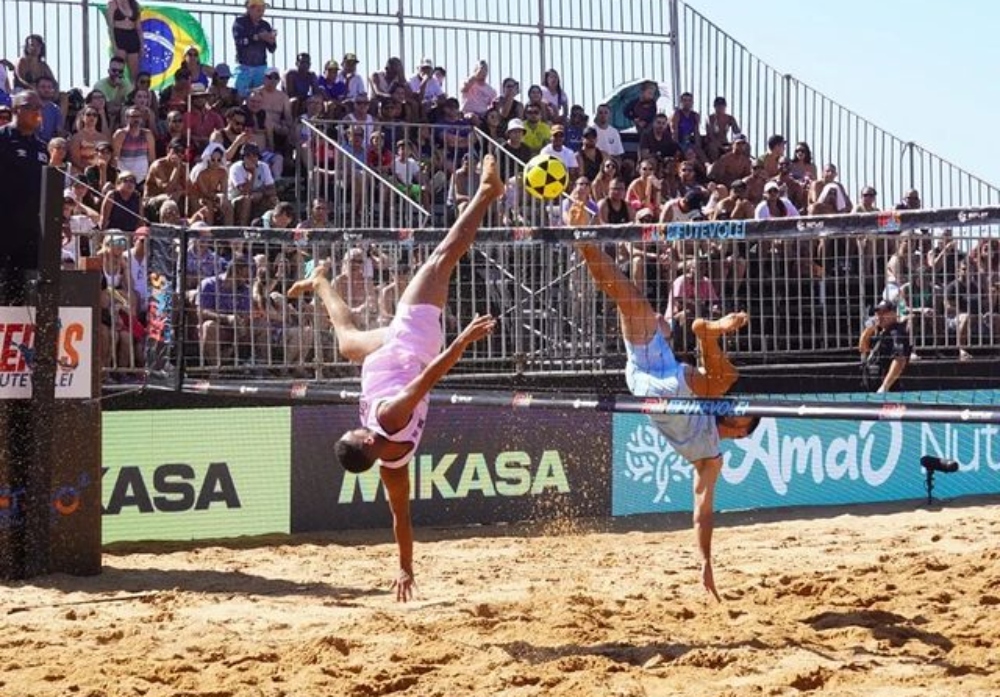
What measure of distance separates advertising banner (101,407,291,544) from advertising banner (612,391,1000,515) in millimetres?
3025

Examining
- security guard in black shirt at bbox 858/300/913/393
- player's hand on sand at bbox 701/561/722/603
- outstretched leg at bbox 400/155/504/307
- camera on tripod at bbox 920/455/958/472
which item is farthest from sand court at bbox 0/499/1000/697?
camera on tripod at bbox 920/455/958/472

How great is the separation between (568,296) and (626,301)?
3524mm

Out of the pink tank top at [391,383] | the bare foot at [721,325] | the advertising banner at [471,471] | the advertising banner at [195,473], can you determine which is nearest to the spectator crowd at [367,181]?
the advertising banner at [195,473]

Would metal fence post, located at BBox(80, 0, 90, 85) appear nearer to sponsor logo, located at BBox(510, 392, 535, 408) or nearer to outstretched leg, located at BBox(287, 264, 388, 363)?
outstretched leg, located at BBox(287, 264, 388, 363)

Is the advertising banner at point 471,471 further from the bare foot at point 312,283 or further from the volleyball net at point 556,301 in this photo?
the bare foot at point 312,283

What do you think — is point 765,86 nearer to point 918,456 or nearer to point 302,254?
point 918,456

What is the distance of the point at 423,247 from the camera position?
40.2 ft

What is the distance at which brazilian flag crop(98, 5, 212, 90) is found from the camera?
15898 millimetres

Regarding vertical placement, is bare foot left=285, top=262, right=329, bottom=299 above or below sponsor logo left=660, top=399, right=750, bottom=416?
above

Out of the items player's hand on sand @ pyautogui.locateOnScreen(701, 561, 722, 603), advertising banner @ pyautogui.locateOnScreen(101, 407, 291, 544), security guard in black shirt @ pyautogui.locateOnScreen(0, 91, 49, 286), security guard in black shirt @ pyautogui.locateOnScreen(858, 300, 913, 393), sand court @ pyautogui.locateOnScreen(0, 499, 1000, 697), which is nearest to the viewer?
sand court @ pyautogui.locateOnScreen(0, 499, 1000, 697)

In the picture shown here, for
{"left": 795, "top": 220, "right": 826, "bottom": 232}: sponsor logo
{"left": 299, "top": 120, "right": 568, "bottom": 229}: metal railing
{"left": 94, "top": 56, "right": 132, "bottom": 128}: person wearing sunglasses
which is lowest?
{"left": 795, "top": 220, "right": 826, "bottom": 232}: sponsor logo

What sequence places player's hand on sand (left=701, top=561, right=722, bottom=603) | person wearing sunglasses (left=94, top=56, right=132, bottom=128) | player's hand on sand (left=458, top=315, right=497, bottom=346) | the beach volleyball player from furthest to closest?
1. person wearing sunglasses (left=94, top=56, right=132, bottom=128)
2. the beach volleyball player
3. player's hand on sand (left=701, top=561, right=722, bottom=603)
4. player's hand on sand (left=458, top=315, right=497, bottom=346)

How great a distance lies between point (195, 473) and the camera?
11.6m

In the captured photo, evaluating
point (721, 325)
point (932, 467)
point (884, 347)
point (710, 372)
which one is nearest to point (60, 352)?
point (710, 372)
